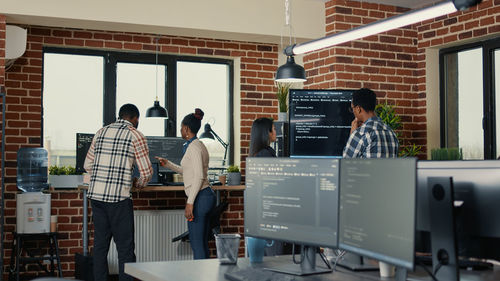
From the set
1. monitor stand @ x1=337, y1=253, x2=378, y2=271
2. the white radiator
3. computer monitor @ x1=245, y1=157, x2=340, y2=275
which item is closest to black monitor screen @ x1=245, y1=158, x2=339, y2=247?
computer monitor @ x1=245, y1=157, x2=340, y2=275

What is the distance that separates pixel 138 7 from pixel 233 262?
3553mm

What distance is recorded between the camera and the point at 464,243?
2.66 meters

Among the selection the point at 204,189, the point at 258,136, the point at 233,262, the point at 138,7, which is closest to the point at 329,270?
the point at 233,262

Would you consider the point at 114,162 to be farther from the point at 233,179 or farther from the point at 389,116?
the point at 389,116

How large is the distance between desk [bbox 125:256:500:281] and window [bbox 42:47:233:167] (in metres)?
4.35

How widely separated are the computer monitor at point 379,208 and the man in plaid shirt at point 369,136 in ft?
6.64

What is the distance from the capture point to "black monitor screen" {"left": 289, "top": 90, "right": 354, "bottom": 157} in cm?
587

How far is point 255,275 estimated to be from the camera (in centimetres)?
259

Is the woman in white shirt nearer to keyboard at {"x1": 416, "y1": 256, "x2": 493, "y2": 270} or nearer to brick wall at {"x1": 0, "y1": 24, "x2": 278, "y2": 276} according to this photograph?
brick wall at {"x1": 0, "y1": 24, "x2": 278, "y2": 276}

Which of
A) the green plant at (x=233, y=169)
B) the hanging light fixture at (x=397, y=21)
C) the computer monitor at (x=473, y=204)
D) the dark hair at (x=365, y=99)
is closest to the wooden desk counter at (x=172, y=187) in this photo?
the green plant at (x=233, y=169)

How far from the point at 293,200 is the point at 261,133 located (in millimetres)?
2494

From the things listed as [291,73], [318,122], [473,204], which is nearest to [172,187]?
[318,122]

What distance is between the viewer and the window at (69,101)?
695cm

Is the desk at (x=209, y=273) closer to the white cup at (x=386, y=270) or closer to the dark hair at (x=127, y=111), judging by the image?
the white cup at (x=386, y=270)
